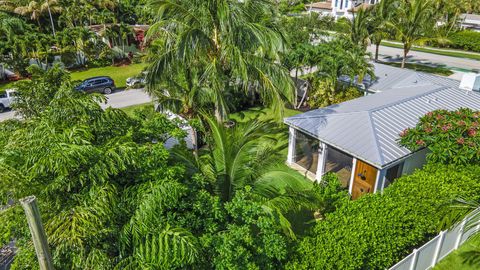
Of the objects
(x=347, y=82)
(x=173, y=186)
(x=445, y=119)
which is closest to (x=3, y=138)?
(x=173, y=186)

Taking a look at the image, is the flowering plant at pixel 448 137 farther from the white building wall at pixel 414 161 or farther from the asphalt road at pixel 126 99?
the asphalt road at pixel 126 99

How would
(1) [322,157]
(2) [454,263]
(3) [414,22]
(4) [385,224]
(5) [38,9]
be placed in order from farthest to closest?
1. (5) [38,9]
2. (3) [414,22]
3. (1) [322,157]
4. (2) [454,263]
5. (4) [385,224]

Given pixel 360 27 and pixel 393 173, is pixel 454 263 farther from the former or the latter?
pixel 360 27

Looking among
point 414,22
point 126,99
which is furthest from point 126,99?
point 414,22

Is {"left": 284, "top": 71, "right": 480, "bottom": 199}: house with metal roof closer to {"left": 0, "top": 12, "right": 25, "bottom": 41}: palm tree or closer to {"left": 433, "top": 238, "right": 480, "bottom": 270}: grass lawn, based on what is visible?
{"left": 433, "top": 238, "right": 480, "bottom": 270}: grass lawn

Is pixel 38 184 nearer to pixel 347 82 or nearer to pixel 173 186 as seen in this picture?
pixel 173 186

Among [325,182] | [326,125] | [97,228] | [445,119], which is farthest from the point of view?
[326,125]

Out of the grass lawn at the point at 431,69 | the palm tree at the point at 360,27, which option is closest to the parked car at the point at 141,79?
the palm tree at the point at 360,27
